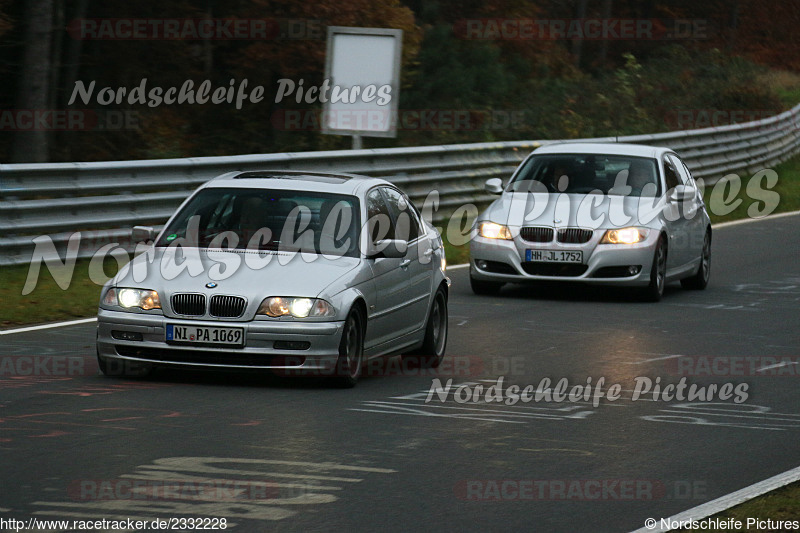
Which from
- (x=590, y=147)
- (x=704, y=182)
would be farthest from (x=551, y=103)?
(x=590, y=147)

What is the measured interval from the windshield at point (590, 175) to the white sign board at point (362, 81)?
4.39 meters

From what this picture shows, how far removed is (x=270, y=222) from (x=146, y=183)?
6.81 metres

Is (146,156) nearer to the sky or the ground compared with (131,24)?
nearer to the ground

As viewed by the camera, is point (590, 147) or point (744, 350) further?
point (590, 147)

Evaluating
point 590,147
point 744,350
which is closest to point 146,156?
point 590,147

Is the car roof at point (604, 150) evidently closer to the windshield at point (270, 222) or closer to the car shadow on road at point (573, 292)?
the car shadow on road at point (573, 292)

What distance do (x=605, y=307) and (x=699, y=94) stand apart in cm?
3025

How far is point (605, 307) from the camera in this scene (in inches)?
639

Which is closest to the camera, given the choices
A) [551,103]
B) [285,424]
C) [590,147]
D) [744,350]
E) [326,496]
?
[326,496]

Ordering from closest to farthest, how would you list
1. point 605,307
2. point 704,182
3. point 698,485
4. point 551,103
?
point 698,485
point 605,307
point 704,182
point 551,103

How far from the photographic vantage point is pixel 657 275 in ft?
54.9

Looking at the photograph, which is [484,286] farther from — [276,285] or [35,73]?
[35,73]

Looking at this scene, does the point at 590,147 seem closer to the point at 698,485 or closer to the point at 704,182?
the point at 698,485
